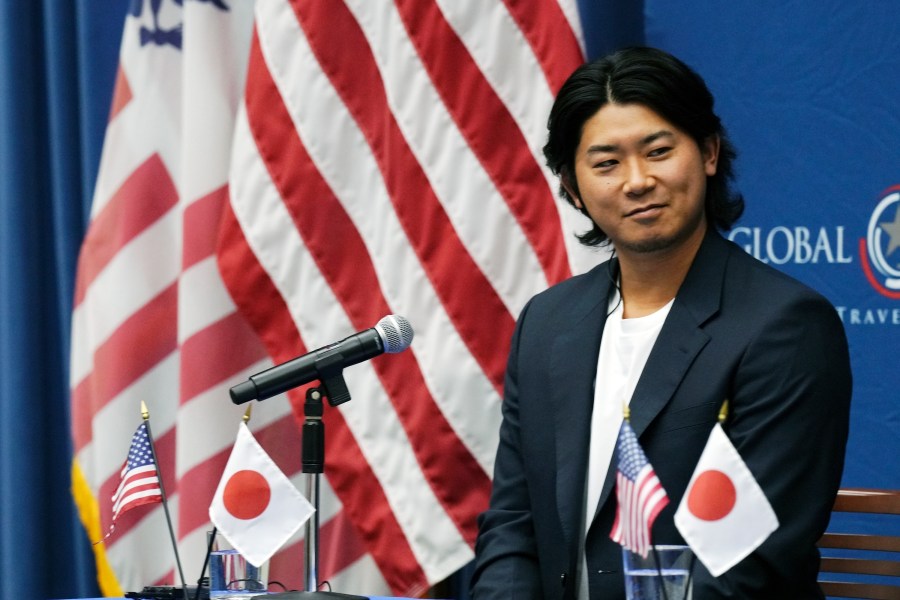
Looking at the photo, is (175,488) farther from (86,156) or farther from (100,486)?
(86,156)

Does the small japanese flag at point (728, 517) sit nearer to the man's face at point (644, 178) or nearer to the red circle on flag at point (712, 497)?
the red circle on flag at point (712, 497)

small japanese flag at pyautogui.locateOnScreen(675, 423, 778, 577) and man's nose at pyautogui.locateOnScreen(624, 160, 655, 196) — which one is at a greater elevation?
man's nose at pyautogui.locateOnScreen(624, 160, 655, 196)

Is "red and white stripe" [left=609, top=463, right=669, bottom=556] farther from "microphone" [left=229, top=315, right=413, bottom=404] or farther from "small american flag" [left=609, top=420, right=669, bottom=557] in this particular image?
"microphone" [left=229, top=315, right=413, bottom=404]

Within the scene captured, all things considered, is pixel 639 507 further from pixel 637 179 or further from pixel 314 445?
pixel 637 179

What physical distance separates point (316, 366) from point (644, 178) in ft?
2.05

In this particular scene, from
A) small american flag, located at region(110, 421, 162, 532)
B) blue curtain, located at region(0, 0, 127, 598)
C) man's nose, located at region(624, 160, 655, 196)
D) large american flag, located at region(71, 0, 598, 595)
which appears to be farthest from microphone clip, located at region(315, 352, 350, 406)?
blue curtain, located at region(0, 0, 127, 598)

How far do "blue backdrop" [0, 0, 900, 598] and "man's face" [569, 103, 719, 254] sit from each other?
0.76m

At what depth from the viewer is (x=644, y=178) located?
2043 millimetres

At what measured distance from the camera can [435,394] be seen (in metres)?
3.01

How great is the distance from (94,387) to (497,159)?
126cm

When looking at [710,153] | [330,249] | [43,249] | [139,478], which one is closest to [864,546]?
[710,153]

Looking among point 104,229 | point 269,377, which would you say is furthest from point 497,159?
point 269,377

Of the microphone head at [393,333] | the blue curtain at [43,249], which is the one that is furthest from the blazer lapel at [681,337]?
the blue curtain at [43,249]

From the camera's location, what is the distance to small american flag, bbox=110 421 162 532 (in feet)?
6.27
